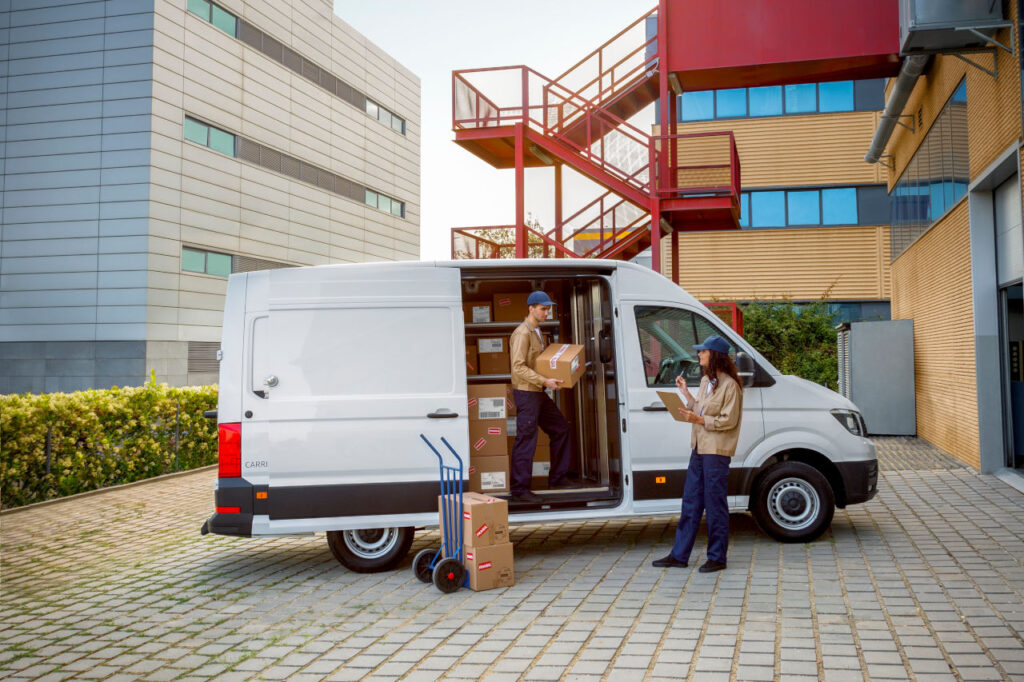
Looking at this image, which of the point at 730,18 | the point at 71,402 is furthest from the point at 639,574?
the point at 730,18

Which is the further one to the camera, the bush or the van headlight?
the bush

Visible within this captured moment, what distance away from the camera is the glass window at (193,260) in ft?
104

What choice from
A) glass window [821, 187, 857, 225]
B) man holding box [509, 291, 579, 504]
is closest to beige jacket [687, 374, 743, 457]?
man holding box [509, 291, 579, 504]

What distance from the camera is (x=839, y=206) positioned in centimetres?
2666

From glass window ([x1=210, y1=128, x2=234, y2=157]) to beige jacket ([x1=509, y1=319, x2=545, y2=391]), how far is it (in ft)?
92.2

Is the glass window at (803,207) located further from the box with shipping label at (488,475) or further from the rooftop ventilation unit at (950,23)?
the box with shipping label at (488,475)

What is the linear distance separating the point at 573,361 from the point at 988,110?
24.0ft

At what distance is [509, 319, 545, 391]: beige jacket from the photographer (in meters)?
7.92

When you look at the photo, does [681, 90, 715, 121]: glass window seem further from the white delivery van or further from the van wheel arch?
the van wheel arch

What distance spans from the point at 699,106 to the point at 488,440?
840 inches

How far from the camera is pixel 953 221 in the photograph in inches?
538

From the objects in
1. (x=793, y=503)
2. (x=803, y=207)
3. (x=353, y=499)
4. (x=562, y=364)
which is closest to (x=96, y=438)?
(x=353, y=499)

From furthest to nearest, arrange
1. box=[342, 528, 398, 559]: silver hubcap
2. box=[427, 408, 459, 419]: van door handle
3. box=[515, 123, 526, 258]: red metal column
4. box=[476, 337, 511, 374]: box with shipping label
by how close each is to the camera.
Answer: box=[515, 123, 526, 258]: red metal column, box=[476, 337, 511, 374]: box with shipping label, box=[342, 528, 398, 559]: silver hubcap, box=[427, 408, 459, 419]: van door handle

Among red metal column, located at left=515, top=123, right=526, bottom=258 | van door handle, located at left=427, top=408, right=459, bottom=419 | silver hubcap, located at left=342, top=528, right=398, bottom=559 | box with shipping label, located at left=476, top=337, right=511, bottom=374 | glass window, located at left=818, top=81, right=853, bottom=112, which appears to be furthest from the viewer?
glass window, located at left=818, top=81, right=853, bottom=112
